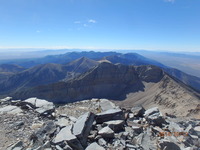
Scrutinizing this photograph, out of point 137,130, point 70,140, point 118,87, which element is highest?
point 70,140

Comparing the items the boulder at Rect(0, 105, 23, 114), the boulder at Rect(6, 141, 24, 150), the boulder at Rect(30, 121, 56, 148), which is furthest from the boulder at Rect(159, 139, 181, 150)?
the boulder at Rect(0, 105, 23, 114)

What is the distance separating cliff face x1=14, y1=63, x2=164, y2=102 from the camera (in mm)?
109125

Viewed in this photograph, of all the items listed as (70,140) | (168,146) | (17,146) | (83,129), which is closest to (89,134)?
(83,129)

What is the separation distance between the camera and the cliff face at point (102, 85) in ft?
358

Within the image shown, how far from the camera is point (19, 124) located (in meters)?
11.2

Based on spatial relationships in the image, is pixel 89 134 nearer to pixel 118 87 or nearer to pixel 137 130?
pixel 137 130

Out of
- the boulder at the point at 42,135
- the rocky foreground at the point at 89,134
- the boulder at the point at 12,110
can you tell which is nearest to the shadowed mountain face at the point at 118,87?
the rocky foreground at the point at 89,134

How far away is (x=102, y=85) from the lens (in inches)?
4683

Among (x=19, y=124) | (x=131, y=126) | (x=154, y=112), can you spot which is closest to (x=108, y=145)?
(x=131, y=126)

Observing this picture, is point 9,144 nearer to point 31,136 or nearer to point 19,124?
point 31,136

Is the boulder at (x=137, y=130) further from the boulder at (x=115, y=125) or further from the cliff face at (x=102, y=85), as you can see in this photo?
the cliff face at (x=102, y=85)

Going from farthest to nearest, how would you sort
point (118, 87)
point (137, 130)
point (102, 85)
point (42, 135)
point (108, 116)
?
1. point (102, 85)
2. point (118, 87)
3. point (108, 116)
4. point (137, 130)
5. point (42, 135)

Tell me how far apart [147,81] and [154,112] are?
99273 mm

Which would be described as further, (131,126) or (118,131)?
(131,126)
